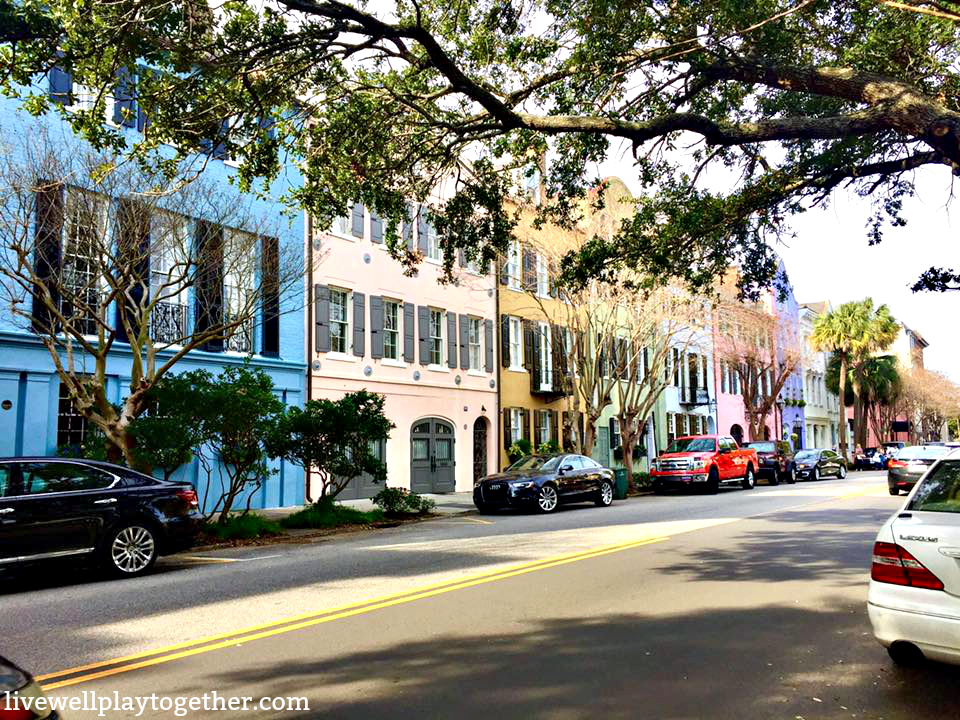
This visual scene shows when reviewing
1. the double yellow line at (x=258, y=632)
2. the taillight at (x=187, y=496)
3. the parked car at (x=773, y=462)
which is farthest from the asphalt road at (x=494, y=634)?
the parked car at (x=773, y=462)

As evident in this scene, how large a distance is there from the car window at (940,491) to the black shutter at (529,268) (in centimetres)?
2171

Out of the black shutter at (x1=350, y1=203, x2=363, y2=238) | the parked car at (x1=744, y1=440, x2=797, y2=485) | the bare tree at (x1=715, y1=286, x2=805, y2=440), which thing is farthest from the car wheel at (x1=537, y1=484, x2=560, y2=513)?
the parked car at (x1=744, y1=440, x2=797, y2=485)

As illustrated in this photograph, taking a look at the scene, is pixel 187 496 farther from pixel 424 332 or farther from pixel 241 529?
pixel 424 332

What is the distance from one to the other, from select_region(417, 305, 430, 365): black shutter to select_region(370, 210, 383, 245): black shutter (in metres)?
2.73

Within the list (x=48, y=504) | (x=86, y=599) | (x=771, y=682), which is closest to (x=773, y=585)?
(x=771, y=682)

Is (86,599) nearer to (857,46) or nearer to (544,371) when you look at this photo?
(857,46)

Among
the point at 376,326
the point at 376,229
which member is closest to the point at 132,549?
the point at 376,326

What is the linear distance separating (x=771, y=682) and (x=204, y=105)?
826 cm

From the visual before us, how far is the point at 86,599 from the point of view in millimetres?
8586

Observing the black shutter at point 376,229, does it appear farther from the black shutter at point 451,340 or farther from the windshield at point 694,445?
the windshield at point 694,445

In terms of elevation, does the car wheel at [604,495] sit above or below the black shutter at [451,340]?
below

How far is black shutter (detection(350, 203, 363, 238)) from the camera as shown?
80.9 feet

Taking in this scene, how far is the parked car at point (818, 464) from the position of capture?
38469 mm

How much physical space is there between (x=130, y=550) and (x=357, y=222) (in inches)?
633
